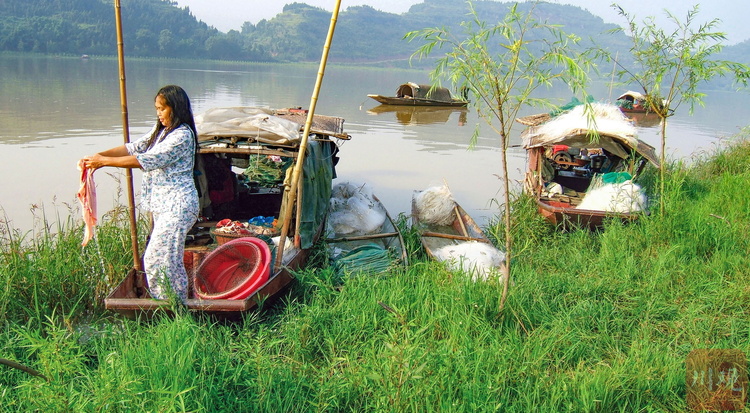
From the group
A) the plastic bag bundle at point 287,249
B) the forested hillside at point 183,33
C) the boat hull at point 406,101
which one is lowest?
the plastic bag bundle at point 287,249

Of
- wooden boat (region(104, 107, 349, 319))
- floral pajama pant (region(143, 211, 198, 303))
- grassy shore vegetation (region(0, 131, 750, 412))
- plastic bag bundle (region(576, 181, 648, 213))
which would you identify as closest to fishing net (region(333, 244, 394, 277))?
grassy shore vegetation (region(0, 131, 750, 412))

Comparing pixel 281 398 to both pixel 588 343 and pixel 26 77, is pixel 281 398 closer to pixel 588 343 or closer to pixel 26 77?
pixel 588 343

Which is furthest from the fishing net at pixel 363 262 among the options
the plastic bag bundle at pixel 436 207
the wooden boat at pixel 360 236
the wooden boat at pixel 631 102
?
the wooden boat at pixel 631 102

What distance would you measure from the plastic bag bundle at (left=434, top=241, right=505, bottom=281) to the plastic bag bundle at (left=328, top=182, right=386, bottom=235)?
91cm

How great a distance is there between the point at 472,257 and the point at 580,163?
400 cm

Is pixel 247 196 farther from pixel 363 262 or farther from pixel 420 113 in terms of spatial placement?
pixel 420 113

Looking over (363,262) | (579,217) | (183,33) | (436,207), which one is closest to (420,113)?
(436,207)

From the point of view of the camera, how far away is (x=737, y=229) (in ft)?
18.3

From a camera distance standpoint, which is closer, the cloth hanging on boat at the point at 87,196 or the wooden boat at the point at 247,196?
the cloth hanging on boat at the point at 87,196

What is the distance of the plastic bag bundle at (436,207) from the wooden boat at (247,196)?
159 centimetres

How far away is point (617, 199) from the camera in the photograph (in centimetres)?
654

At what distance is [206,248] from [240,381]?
7.28 ft

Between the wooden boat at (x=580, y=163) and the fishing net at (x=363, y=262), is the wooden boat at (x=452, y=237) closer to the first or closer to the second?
the fishing net at (x=363, y=262)

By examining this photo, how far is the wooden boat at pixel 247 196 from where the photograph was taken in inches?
150
